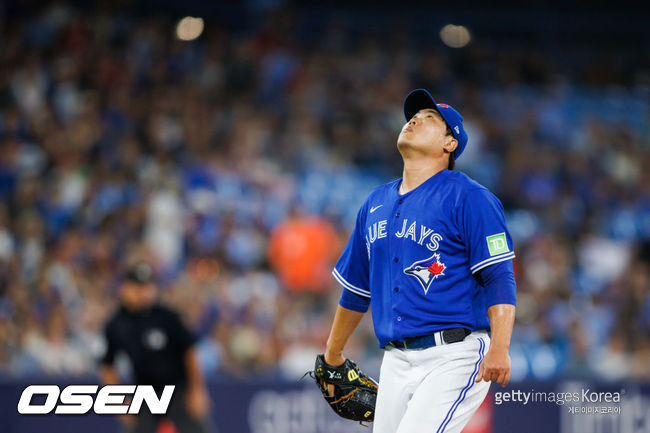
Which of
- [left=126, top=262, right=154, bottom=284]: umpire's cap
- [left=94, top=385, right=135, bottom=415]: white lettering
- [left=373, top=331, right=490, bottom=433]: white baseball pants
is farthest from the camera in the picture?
[left=126, top=262, right=154, bottom=284]: umpire's cap

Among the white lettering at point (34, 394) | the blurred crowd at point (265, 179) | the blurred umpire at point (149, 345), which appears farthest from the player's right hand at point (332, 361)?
the blurred crowd at point (265, 179)

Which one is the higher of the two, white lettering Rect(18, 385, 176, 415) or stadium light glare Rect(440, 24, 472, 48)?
stadium light glare Rect(440, 24, 472, 48)

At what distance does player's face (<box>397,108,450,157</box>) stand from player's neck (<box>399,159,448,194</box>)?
52 millimetres

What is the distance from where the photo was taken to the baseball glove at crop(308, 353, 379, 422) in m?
4.73

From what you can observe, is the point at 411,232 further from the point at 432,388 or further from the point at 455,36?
the point at 455,36

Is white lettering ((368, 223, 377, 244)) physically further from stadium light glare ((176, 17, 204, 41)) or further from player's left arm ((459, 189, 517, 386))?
stadium light glare ((176, 17, 204, 41))

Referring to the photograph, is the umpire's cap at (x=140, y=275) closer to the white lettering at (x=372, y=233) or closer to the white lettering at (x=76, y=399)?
the white lettering at (x=76, y=399)

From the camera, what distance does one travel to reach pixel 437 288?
13.8ft

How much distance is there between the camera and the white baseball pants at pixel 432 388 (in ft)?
13.2

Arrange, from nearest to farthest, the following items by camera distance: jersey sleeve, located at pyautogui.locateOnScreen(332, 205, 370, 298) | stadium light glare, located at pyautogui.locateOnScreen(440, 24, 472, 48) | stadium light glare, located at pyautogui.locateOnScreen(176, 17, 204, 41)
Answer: jersey sleeve, located at pyautogui.locateOnScreen(332, 205, 370, 298) < stadium light glare, located at pyautogui.locateOnScreen(176, 17, 204, 41) < stadium light glare, located at pyautogui.locateOnScreen(440, 24, 472, 48)

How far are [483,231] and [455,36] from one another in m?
12.4

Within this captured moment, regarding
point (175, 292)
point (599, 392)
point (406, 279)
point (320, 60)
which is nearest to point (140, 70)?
point (320, 60)

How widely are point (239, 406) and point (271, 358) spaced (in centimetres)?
157

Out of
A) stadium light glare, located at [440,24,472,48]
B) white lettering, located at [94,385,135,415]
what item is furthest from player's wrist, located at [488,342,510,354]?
stadium light glare, located at [440,24,472,48]
